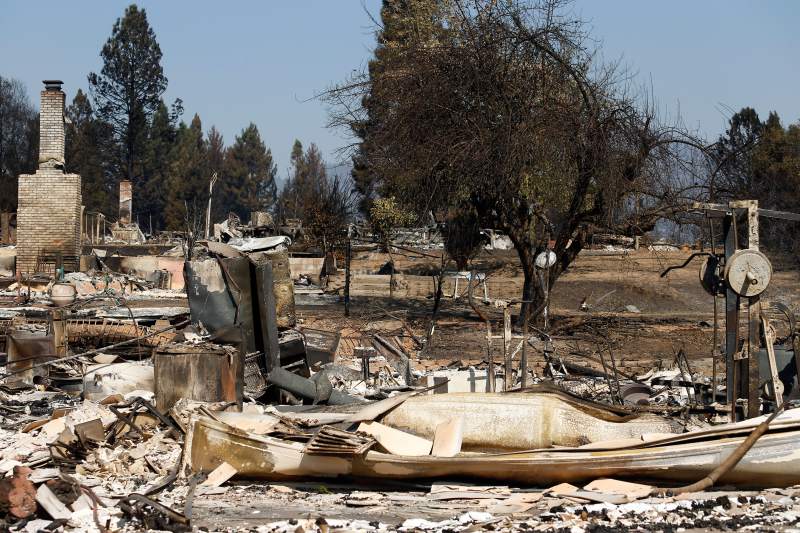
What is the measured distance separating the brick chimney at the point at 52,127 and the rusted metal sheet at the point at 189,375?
18052mm

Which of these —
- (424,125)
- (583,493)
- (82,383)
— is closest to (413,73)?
(424,125)

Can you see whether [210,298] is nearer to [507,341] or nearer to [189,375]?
[189,375]

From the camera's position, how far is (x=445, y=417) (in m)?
7.17

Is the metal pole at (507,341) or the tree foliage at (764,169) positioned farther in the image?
the tree foliage at (764,169)

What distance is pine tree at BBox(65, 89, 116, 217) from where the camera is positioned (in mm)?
51375

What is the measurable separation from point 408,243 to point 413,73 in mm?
16750

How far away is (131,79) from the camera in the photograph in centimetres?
5350

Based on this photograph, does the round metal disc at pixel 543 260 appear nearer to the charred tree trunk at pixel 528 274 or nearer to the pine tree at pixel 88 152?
the charred tree trunk at pixel 528 274

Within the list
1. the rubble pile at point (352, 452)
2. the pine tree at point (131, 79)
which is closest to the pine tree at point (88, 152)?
the pine tree at point (131, 79)

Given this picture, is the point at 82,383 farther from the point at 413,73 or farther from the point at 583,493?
the point at 413,73

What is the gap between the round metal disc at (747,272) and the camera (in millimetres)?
7465

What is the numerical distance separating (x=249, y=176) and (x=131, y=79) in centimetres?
2241

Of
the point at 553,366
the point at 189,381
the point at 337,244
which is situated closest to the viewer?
the point at 189,381

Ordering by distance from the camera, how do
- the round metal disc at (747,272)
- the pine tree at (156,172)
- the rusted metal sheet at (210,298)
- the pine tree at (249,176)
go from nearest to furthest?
1. the round metal disc at (747,272)
2. the rusted metal sheet at (210,298)
3. the pine tree at (156,172)
4. the pine tree at (249,176)
